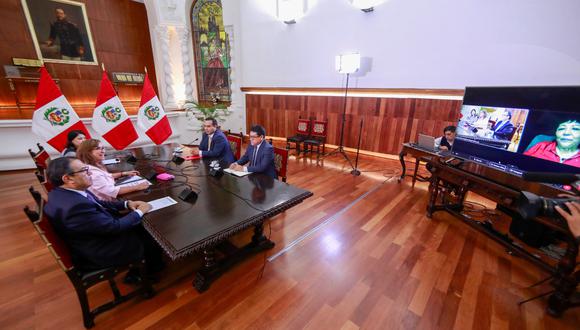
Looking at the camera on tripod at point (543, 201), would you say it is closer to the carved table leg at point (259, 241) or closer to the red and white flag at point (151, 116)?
the carved table leg at point (259, 241)

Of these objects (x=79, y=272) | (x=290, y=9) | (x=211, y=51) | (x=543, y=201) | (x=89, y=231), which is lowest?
(x=79, y=272)

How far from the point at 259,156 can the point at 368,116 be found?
12.1 feet

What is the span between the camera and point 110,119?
3041 mm

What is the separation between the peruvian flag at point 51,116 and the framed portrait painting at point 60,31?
3824 mm

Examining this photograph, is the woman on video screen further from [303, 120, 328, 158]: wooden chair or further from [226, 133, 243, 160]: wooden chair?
[303, 120, 328, 158]: wooden chair

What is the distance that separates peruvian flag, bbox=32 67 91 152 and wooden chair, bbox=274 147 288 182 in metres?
2.63

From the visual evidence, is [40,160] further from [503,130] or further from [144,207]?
[503,130]

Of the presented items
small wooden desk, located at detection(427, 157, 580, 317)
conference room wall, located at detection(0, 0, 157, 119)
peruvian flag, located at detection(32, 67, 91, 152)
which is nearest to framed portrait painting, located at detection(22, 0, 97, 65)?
conference room wall, located at detection(0, 0, 157, 119)

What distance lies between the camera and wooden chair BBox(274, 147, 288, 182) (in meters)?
2.74

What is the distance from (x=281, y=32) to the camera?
607 cm

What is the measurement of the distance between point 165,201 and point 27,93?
20.3ft

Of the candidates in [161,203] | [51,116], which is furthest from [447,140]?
[51,116]

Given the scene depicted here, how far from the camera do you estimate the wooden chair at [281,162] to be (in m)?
2.74

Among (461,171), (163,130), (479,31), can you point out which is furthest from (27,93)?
(479,31)
